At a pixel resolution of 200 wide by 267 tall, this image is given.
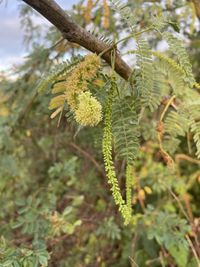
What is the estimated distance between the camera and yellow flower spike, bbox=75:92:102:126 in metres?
0.56

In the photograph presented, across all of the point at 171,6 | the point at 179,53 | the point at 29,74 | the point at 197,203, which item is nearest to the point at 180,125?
the point at 179,53

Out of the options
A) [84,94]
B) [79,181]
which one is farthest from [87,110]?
[79,181]

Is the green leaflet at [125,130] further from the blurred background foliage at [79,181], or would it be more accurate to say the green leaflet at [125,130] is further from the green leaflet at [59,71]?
the blurred background foliage at [79,181]

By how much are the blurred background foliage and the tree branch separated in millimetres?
556

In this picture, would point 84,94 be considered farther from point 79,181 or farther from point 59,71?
point 79,181

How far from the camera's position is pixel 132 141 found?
62 centimetres

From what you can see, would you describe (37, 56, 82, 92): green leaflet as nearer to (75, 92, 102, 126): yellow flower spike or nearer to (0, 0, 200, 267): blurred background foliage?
(75, 92, 102, 126): yellow flower spike

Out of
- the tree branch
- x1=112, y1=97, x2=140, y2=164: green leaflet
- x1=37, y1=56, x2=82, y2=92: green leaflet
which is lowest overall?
x1=112, y1=97, x2=140, y2=164: green leaflet

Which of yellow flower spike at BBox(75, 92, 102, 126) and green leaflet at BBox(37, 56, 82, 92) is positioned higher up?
green leaflet at BBox(37, 56, 82, 92)

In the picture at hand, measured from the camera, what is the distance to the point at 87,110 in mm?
558

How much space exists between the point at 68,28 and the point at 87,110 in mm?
107

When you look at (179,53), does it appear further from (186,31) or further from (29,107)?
(186,31)

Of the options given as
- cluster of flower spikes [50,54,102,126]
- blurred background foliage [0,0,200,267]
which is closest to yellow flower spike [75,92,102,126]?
cluster of flower spikes [50,54,102,126]

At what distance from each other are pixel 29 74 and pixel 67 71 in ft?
2.53
